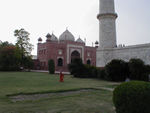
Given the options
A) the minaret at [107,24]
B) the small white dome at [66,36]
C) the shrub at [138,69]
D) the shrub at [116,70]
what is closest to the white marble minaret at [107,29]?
the minaret at [107,24]

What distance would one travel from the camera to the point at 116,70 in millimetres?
14898

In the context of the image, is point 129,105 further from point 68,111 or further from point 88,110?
point 68,111

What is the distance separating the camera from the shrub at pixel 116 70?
1450 cm

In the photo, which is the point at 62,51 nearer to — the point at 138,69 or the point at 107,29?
the point at 107,29

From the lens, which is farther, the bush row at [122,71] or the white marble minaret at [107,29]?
the white marble minaret at [107,29]

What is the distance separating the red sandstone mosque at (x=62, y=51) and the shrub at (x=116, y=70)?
21336 mm

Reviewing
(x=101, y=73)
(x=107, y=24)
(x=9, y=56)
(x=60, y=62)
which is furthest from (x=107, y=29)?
(x=60, y=62)

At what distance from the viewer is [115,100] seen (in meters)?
4.11

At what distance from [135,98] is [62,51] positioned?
35630mm

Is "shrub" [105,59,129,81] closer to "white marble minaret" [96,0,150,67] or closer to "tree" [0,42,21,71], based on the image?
"white marble minaret" [96,0,150,67]

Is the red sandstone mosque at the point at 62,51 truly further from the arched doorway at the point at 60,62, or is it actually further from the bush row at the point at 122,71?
the bush row at the point at 122,71

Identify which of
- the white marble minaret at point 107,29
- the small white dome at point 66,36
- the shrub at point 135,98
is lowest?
the shrub at point 135,98

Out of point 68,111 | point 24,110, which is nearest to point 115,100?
point 68,111

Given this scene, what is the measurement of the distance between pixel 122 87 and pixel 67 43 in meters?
35.8
